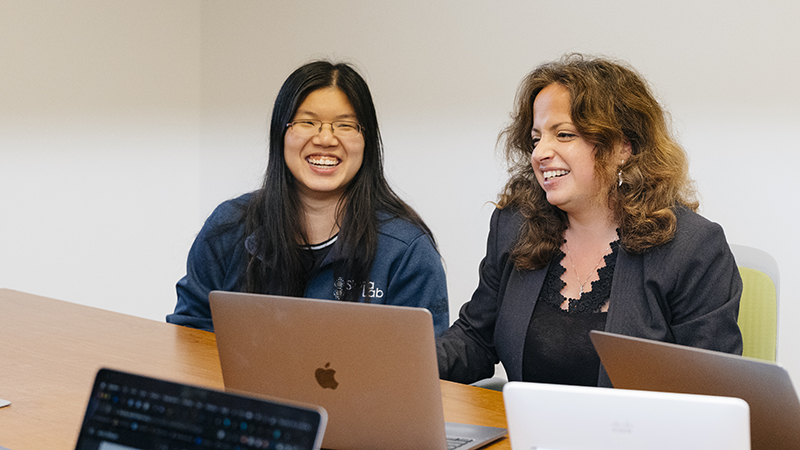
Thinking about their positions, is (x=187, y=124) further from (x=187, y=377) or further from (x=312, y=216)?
(x=187, y=377)

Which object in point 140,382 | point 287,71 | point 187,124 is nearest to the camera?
point 140,382

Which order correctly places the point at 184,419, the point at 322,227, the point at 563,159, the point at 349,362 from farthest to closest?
the point at 322,227, the point at 563,159, the point at 349,362, the point at 184,419

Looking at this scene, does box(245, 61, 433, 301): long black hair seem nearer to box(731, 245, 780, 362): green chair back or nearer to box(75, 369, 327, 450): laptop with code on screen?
box(731, 245, 780, 362): green chair back

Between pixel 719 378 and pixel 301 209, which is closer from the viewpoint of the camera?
pixel 719 378

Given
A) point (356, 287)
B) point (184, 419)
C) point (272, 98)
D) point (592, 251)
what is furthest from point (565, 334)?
point (272, 98)

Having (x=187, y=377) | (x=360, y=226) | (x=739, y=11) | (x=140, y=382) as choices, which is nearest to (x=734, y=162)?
(x=739, y=11)

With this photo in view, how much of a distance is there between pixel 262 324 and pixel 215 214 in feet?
3.61

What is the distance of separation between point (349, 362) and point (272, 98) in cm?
286

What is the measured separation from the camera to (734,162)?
101 inches

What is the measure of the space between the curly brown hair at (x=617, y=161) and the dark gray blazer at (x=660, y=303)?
0.12ft

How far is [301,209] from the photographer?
6.82ft

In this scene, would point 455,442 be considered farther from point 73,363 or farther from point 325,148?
point 325,148

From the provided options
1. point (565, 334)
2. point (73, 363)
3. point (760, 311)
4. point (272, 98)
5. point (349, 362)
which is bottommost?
point (73, 363)

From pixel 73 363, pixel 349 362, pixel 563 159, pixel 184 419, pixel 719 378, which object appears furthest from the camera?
pixel 563 159
